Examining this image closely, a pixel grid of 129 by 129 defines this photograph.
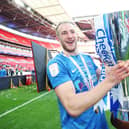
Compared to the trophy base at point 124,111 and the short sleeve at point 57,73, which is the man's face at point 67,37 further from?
the trophy base at point 124,111

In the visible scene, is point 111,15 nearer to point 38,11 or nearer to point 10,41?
point 38,11

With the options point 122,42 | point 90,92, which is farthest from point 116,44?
point 90,92

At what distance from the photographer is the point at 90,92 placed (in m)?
0.47

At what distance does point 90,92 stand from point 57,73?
163 mm

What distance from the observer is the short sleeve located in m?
0.57

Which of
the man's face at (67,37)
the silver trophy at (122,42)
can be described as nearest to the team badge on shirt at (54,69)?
the man's face at (67,37)

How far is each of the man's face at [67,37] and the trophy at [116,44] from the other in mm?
229

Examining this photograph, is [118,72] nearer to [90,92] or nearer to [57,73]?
[90,92]

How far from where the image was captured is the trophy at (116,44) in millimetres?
410

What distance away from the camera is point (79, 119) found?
2.13 feet

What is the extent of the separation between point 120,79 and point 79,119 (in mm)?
300

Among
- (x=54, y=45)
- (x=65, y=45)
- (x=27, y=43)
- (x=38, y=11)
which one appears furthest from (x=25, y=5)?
(x=65, y=45)

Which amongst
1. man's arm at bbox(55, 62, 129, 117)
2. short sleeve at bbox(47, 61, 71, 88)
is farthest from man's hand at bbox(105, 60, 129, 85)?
short sleeve at bbox(47, 61, 71, 88)

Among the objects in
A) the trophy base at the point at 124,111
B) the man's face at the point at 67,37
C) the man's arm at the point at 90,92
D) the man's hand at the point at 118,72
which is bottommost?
the trophy base at the point at 124,111
